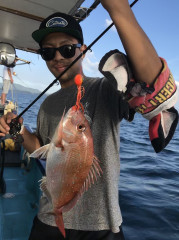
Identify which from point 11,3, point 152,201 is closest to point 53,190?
point 11,3

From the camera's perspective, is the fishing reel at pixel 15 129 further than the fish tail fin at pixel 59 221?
Yes

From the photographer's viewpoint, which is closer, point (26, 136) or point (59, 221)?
point (59, 221)

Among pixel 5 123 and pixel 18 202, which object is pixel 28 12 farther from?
pixel 18 202

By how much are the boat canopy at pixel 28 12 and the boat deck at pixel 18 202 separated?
3.00 meters

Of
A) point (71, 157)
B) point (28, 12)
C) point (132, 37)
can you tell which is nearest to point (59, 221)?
point (71, 157)

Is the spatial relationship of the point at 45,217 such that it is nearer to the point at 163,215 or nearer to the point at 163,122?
the point at 163,122

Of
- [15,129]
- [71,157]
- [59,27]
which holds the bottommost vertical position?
[71,157]

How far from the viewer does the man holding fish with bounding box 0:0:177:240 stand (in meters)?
1.19

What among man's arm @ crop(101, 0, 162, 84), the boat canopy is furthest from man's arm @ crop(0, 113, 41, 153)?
the boat canopy

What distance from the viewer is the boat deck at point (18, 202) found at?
3419 mm

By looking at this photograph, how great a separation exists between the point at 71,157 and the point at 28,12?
3.82 meters

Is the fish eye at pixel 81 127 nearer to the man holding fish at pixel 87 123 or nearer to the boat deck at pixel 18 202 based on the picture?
the man holding fish at pixel 87 123

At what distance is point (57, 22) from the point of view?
6.61 ft

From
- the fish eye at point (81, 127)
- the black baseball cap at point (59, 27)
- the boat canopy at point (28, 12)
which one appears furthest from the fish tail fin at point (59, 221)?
the boat canopy at point (28, 12)
